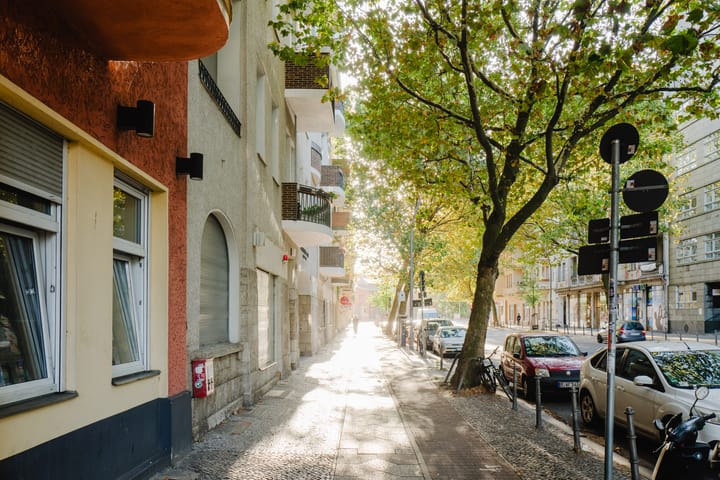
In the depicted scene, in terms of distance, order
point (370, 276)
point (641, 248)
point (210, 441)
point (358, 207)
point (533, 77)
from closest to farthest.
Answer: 1. point (641, 248)
2. point (210, 441)
3. point (533, 77)
4. point (358, 207)
5. point (370, 276)

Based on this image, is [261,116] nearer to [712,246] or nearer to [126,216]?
[126,216]

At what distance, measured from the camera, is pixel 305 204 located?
17828 mm

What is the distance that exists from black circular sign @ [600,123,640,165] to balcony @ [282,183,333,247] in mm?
11305

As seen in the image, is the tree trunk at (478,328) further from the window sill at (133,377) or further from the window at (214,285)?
the window sill at (133,377)

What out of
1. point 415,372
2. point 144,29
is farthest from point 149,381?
point 415,372

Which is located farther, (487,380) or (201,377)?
(487,380)

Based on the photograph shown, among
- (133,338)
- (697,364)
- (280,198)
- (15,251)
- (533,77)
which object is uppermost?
(533,77)

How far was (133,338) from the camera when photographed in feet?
21.9

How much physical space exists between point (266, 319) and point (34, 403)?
10426mm

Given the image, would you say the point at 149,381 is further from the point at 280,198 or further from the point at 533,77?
the point at 280,198

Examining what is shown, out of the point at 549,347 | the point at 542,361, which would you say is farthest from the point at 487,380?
the point at 549,347

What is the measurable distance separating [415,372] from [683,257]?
3337 cm

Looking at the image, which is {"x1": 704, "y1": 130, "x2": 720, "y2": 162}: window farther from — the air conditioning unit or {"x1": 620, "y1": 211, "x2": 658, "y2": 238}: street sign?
{"x1": 620, "y1": 211, "x2": 658, "y2": 238}: street sign

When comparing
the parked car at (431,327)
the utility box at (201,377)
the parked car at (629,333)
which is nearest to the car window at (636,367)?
the utility box at (201,377)
